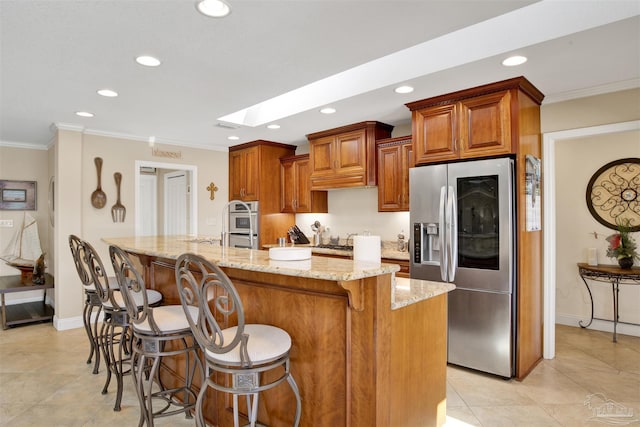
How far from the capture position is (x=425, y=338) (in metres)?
2.09

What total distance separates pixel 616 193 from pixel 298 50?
4.05 m

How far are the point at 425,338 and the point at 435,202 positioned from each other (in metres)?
1.60

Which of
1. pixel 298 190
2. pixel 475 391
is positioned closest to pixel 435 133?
pixel 475 391

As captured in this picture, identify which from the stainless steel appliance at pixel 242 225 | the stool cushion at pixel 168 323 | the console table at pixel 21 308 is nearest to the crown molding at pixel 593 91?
the stool cushion at pixel 168 323

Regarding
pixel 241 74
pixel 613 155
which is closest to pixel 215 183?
pixel 241 74

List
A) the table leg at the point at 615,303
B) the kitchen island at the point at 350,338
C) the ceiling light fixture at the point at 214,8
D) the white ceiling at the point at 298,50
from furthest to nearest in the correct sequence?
1. the table leg at the point at 615,303
2. the white ceiling at the point at 298,50
3. the ceiling light fixture at the point at 214,8
4. the kitchen island at the point at 350,338

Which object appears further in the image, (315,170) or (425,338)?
(315,170)

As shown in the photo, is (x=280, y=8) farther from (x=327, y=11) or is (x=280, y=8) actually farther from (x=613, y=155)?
(x=613, y=155)

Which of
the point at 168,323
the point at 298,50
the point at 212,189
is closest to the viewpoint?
the point at 168,323

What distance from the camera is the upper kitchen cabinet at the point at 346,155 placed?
14.5 feet

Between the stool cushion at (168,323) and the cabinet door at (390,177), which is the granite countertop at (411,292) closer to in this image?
the stool cushion at (168,323)

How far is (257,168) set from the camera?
5.53 m

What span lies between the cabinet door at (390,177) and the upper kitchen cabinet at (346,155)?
11 centimetres

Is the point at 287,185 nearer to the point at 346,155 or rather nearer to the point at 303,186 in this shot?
the point at 303,186
